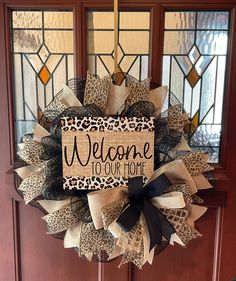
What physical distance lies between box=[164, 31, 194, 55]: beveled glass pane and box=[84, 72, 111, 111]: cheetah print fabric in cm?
25

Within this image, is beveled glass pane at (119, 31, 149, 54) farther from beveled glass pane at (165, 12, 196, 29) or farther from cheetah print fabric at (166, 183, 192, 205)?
cheetah print fabric at (166, 183, 192, 205)

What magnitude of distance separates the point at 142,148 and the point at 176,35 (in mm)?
359

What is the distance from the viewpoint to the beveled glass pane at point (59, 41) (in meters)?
0.97

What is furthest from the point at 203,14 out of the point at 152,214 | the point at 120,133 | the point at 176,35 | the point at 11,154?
the point at 11,154

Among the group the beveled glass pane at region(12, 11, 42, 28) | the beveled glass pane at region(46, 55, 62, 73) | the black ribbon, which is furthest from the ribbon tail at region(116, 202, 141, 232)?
the beveled glass pane at region(12, 11, 42, 28)

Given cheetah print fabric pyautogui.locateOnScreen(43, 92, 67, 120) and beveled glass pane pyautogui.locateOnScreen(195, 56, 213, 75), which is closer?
cheetah print fabric pyautogui.locateOnScreen(43, 92, 67, 120)

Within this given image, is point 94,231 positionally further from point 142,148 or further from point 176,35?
point 176,35

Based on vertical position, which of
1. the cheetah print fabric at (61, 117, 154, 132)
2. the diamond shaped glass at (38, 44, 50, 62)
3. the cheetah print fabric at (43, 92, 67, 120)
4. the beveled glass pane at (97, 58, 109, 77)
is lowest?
the cheetah print fabric at (61, 117, 154, 132)

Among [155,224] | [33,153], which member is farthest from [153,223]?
[33,153]

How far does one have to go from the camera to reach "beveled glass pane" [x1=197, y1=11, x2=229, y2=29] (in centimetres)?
94

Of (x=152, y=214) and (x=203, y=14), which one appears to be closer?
(x=152, y=214)

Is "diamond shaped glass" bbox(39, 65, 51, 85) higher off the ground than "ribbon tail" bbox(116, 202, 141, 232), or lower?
higher

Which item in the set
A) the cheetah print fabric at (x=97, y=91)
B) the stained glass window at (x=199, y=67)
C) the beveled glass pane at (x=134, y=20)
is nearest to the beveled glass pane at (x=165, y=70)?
the stained glass window at (x=199, y=67)

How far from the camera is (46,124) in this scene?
860 millimetres
